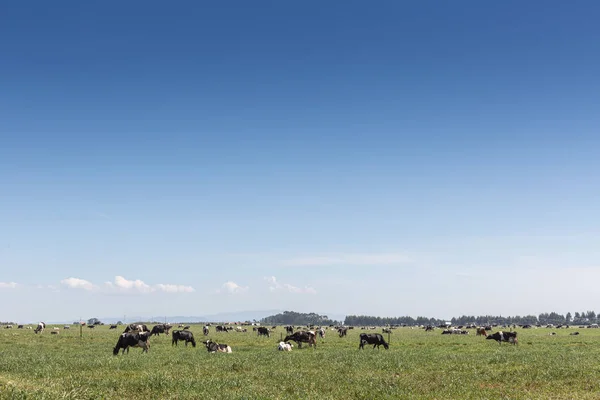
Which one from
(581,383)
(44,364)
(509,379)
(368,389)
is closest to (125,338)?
(44,364)

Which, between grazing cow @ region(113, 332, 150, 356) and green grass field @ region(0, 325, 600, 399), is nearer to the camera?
green grass field @ region(0, 325, 600, 399)

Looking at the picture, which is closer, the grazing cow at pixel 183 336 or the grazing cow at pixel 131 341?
the grazing cow at pixel 131 341

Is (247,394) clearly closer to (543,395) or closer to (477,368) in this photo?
(543,395)

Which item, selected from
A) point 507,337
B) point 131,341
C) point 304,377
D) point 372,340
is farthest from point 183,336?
point 507,337

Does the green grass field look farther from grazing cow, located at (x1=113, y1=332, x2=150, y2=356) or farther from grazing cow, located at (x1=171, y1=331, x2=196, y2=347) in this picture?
grazing cow, located at (x1=171, y1=331, x2=196, y2=347)

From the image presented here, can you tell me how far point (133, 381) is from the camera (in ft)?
69.1

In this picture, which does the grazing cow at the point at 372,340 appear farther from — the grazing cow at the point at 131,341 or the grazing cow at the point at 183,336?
the grazing cow at the point at 131,341

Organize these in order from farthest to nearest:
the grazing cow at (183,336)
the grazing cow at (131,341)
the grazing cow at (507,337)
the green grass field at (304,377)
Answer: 1. the grazing cow at (507,337)
2. the grazing cow at (183,336)
3. the grazing cow at (131,341)
4. the green grass field at (304,377)

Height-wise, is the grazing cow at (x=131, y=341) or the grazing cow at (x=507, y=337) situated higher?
the grazing cow at (x=131, y=341)

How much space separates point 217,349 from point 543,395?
81.3 ft

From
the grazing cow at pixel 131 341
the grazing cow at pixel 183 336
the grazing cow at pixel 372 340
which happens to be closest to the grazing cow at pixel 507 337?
the grazing cow at pixel 372 340

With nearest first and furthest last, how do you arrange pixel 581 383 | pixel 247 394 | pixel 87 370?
pixel 247 394 → pixel 581 383 → pixel 87 370

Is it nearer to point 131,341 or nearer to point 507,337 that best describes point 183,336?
point 131,341

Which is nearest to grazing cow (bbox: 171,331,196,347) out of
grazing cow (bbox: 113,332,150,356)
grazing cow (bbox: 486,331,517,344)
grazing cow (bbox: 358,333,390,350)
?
grazing cow (bbox: 113,332,150,356)
